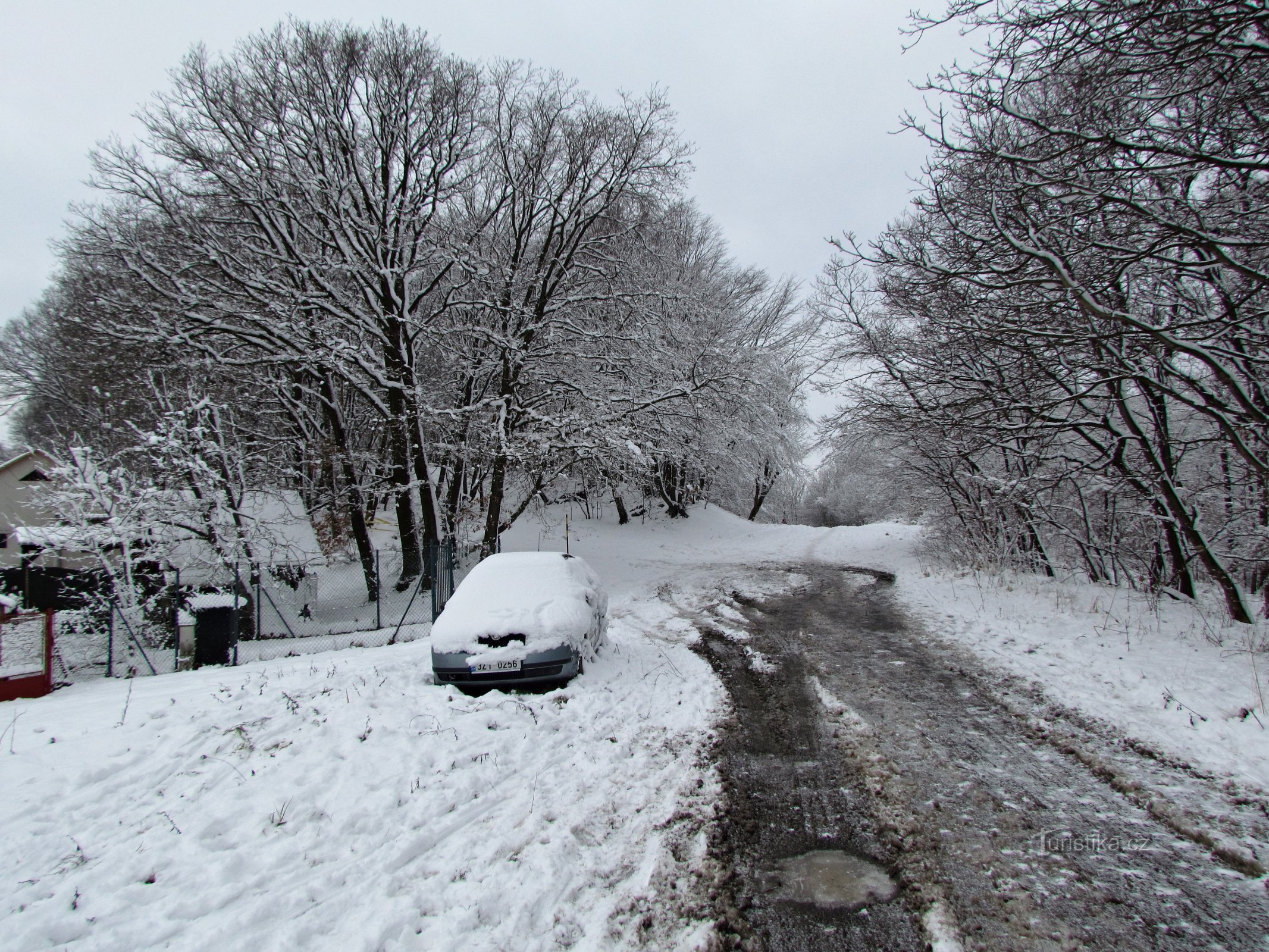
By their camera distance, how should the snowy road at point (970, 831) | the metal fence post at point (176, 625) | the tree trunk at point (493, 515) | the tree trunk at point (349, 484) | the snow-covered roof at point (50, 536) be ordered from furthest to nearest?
the tree trunk at point (493, 515) < the tree trunk at point (349, 484) < the metal fence post at point (176, 625) < the snow-covered roof at point (50, 536) < the snowy road at point (970, 831)

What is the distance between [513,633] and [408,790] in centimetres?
226

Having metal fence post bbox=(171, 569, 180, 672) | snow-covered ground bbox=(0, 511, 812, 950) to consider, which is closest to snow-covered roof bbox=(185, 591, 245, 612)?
metal fence post bbox=(171, 569, 180, 672)

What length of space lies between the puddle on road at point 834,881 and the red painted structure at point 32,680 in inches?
346

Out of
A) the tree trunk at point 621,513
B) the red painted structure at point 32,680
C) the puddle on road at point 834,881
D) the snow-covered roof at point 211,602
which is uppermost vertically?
the tree trunk at point 621,513

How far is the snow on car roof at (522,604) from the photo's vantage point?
6.50 m

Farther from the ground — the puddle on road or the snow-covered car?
the snow-covered car

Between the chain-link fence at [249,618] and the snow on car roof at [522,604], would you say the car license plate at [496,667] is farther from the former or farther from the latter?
the chain-link fence at [249,618]

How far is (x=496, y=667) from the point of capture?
6.28m

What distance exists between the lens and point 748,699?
6281 mm

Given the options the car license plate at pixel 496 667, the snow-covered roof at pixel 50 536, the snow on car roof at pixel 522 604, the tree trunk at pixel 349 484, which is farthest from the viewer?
the tree trunk at pixel 349 484

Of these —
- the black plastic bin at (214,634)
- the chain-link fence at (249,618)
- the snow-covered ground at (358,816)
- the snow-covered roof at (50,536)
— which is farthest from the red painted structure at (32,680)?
the snow-covered roof at (50,536)

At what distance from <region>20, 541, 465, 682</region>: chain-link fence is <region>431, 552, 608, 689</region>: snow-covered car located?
4.56m

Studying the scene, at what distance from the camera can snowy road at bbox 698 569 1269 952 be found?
279 centimetres

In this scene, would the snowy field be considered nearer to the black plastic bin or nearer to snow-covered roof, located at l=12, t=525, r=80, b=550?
the black plastic bin
